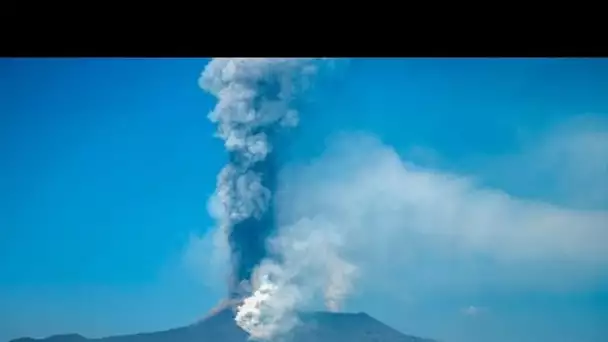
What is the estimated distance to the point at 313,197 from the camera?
6.43 ft

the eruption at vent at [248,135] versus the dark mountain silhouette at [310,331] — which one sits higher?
the eruption at vent at [248,135]

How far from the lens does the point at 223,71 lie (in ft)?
6.54

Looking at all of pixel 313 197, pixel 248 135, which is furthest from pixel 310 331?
pixel 248 135

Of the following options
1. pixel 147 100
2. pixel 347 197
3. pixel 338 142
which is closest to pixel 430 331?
pixel 347 197

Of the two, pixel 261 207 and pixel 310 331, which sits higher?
pixel 261 207

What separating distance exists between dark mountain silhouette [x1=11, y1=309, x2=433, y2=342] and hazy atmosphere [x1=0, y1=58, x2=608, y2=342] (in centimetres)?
3

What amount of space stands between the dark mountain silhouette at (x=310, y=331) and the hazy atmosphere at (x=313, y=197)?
27 millimetres

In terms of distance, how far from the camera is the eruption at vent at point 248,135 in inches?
76.9

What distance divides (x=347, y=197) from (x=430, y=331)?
0.43 meters

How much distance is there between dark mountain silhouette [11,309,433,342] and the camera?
1896mm

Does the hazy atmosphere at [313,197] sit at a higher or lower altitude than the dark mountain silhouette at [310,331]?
higher

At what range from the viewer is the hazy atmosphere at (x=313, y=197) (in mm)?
1920

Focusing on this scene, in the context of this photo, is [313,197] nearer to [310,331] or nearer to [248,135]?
[248,135]

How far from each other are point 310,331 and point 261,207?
0.37m
